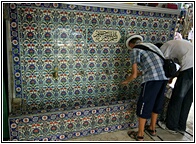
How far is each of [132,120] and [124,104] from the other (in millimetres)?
330

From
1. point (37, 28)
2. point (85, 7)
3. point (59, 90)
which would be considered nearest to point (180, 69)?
point (85, 7)

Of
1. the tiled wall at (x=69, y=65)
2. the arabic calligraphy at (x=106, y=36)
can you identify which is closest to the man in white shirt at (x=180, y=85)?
the tiled wall at (x=69, y=65)

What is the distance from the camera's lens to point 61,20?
7.90 ft

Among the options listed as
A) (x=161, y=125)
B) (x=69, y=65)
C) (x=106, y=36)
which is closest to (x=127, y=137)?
(x=161, y=125)

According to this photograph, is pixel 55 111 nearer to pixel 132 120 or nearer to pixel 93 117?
pixel 93 117

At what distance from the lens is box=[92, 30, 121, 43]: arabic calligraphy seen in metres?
2.62

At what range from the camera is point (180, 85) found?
2514 millimetres

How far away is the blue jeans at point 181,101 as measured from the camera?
2.48m

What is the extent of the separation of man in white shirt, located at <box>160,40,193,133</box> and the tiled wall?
0.57 metres

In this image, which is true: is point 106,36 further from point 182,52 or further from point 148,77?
point 182,52

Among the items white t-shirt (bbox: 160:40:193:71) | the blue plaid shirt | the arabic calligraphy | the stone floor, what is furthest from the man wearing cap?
the arabic calligraphy

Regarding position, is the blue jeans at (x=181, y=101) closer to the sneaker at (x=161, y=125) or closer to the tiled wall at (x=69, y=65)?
the sneaker at (x=161, y=125)

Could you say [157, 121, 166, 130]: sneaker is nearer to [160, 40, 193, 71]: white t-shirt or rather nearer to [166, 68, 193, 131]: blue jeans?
[166, 68, 193, 131]: blue jeans

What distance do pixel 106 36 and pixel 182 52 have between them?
1115mm
